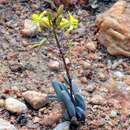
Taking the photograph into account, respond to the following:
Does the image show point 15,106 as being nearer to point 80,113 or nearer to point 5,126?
point 5,126

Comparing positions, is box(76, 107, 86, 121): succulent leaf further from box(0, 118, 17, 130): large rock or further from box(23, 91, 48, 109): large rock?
box(0, 118, 17, 130): large rock

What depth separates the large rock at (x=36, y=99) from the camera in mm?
2795

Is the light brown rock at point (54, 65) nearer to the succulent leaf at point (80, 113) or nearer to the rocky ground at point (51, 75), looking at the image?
the rocky ground at point (51, 75)

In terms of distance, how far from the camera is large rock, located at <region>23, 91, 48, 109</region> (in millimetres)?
2795

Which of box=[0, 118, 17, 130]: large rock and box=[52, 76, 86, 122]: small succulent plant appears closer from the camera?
box=[0, 118, 17, 130]: large rock

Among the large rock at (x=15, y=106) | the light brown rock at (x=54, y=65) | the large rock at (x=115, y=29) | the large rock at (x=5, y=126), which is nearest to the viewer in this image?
→ the large rock at (x=5, y=126)

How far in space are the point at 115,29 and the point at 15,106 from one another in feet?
3.44

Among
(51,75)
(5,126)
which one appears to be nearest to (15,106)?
(5,126)

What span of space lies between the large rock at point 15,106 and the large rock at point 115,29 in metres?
0.90

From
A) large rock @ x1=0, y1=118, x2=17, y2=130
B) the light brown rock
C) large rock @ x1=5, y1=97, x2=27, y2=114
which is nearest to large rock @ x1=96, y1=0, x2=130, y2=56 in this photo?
the light brown rock

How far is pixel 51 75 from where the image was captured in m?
3.16

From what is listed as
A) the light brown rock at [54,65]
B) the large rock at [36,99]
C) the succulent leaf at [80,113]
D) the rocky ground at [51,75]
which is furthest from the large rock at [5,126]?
the light brown rock at [54,65]

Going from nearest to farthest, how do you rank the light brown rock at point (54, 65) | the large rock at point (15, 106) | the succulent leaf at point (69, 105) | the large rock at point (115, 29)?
1. the succulent leaf at point (69, 105)
2. the large rock at point (15, 106)
3. the light brown rock at point (54, 65)
4. the large rock at point (115, 29)

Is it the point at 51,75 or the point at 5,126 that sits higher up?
the point at 5,126
